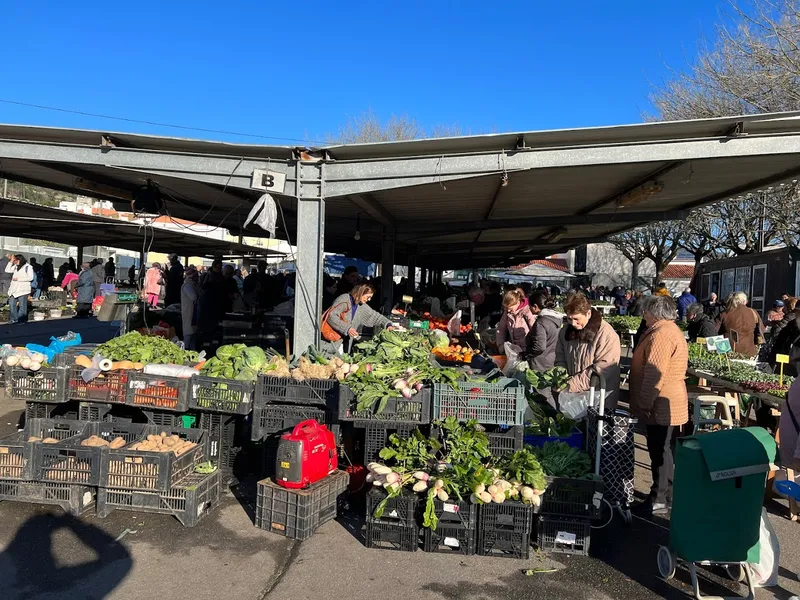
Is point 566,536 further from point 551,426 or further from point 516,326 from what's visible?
point 516,326

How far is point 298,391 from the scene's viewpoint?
5016 millimetres

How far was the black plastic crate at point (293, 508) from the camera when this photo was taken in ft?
14.4

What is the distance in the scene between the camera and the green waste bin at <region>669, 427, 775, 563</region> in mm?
3494

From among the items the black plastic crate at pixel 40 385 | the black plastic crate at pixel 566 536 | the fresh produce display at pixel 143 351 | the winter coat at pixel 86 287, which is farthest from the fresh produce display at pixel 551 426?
the winter coat at pixel 86 287

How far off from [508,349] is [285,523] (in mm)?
3658

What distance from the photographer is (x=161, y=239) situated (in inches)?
657

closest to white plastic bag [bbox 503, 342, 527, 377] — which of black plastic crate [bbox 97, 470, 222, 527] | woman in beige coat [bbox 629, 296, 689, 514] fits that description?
woman in beige coat [bbox 629, 296, 689, 514]

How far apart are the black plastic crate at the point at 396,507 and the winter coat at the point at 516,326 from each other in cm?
359

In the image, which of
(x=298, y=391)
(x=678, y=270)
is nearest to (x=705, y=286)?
(x=298, y=391)

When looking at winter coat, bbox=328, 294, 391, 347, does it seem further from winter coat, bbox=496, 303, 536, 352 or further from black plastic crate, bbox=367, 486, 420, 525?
black plastic crate, bbox=367, 486, 420, 525

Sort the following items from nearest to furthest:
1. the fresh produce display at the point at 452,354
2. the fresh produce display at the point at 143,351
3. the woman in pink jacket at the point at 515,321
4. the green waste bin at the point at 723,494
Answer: the green waste bin at the point at 723,494
the fresh produce display at the point at 143,351
the woman in pink jacket at the point at 515,321
the fresh produce display at the point at 452,354

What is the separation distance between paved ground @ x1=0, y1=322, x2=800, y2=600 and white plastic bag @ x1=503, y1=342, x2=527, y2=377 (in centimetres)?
238

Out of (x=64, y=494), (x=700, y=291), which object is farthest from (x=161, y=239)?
(x=700, y=291)

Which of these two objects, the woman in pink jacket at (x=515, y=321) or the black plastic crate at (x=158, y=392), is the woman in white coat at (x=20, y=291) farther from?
the woman in pink jacket at (x=515, y=321)
